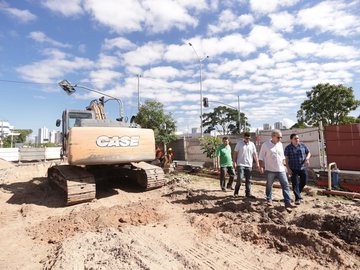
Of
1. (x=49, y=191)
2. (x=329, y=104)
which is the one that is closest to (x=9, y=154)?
(x=49, y=191)

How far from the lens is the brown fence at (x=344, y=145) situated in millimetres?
11195

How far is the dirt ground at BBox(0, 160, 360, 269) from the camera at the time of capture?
389 cm

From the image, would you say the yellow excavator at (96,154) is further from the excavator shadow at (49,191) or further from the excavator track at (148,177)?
the excavator shadow at (49,191)

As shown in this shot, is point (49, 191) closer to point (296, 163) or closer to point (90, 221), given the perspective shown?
point (90, 221)

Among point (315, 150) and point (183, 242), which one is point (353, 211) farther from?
point (315, 150)

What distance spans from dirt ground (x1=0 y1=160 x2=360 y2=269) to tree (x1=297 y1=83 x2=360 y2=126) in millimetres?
25975

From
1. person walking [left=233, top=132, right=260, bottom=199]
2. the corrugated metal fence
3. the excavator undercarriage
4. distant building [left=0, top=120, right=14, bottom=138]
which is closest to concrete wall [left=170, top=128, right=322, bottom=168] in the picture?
person walking [left=233, top=132, right=260, bottom=199]

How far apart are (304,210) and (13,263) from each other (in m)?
5.28

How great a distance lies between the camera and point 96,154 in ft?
24.2

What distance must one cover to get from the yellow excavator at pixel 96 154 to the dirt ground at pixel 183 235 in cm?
60

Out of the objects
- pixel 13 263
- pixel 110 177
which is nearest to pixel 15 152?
pixel 110 177

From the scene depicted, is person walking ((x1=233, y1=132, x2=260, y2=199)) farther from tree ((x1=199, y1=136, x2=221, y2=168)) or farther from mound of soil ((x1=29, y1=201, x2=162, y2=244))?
tree ((x1=199, y1=136, x2=221, y2=168))

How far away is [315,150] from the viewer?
12.2 m

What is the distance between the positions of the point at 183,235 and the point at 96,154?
3.55 m
